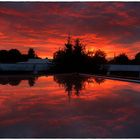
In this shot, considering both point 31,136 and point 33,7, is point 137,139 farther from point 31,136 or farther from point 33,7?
point 33,7

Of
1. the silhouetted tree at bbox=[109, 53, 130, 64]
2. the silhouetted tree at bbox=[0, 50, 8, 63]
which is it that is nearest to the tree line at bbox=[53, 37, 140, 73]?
the silhouetted tree at bbox=[0, 50, 8, 63]

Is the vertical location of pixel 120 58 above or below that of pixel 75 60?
above

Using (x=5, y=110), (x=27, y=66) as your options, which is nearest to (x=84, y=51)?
(x=27, y=66)

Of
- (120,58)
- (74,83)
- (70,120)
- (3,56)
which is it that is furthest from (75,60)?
(120,58)

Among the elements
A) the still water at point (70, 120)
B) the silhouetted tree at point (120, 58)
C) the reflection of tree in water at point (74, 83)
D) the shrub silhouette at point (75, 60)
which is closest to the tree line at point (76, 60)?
the shrub silhouette at point (75, 60)

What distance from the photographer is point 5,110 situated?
7477mm

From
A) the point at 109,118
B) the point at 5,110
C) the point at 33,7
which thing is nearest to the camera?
the point at 109,118

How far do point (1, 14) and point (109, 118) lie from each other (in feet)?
55.6

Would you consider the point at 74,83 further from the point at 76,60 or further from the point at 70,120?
the point at 76,60

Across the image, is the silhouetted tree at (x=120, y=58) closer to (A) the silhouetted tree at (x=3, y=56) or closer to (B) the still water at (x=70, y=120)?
(A) the silhouetted tree at (x=3, y=56)

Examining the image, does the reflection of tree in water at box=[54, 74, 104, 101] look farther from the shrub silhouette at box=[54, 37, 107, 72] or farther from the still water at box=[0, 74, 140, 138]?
the shrub silhouette at box=[54, 37, 107, 72]

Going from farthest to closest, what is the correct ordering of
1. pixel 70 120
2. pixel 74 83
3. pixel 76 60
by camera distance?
pixel 76 60
pixel 74 83
pixel 70 120

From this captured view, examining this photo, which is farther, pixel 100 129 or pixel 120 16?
pixel 120 16

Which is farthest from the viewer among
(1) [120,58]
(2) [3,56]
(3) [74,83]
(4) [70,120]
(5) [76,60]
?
(1) [120,58]
